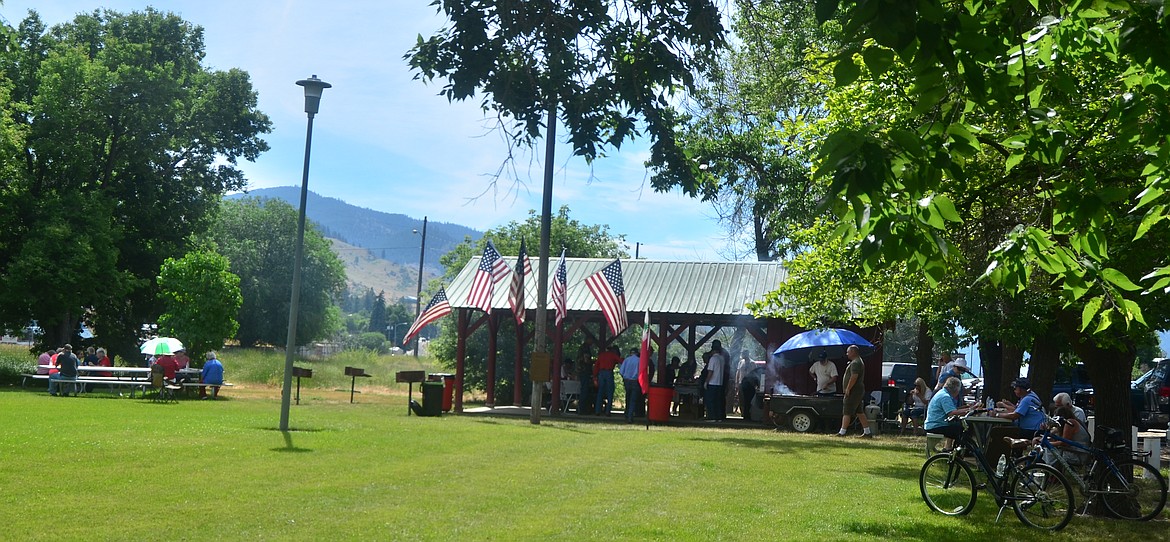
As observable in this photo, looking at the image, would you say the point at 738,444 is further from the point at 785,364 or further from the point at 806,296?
the point at 785,364

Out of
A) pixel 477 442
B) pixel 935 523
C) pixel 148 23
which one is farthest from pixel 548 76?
pixel 148 23

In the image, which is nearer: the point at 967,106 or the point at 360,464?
the point at 967,106

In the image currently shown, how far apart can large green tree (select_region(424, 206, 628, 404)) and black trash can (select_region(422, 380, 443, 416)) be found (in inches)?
221

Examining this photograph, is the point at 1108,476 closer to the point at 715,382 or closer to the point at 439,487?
the point at 439,487

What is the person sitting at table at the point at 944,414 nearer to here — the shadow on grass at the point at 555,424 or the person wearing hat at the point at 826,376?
the shadow on grass at the point at 555,424

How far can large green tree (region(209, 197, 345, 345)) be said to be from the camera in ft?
268

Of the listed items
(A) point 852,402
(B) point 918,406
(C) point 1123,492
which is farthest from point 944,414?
(B) point 918,406

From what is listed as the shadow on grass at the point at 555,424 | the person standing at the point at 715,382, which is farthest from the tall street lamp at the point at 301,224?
the person standing at the point at 715,382

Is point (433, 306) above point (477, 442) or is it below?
above

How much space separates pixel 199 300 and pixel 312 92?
61.0 ft

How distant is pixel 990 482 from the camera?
1134 cm

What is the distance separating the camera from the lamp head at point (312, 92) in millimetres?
17016

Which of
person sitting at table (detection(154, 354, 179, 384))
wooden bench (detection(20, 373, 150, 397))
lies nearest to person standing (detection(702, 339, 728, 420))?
person sitting at table (detection(154, 354, 179, 384))

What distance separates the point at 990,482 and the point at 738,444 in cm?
833
